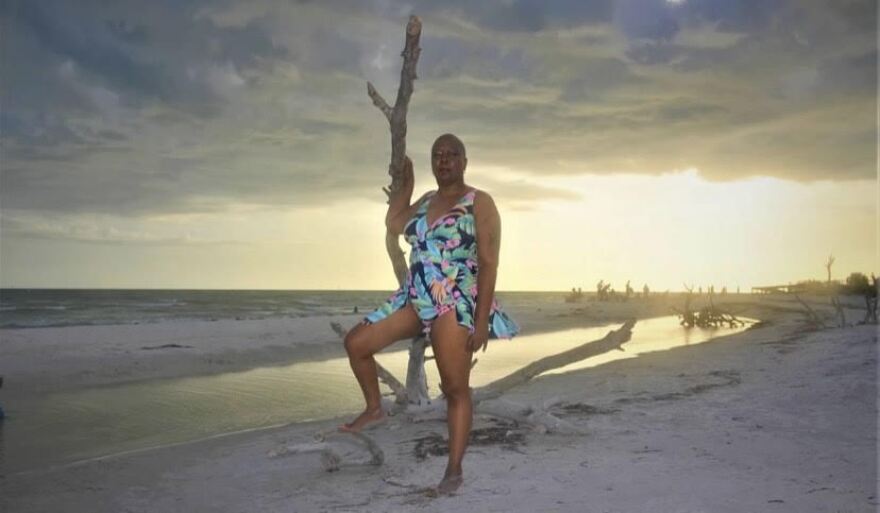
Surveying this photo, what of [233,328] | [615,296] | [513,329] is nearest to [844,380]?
[513,329]

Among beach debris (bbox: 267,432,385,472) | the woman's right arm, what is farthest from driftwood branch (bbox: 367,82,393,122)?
beach debris (bbox: 267,432,385,472)

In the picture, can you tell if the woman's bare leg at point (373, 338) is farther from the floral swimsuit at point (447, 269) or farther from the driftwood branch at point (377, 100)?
the driftwood branch at point (377, 100)

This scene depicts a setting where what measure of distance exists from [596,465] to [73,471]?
4.54 meters

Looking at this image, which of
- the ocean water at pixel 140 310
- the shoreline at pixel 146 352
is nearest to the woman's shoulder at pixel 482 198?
the shoreline at pixel 146 352

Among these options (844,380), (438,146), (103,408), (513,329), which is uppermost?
(438,146)

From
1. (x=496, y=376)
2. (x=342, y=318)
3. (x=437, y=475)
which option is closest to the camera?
(x=437, y=475)

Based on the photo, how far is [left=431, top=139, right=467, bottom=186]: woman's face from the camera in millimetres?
4215

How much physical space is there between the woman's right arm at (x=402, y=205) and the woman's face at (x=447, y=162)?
1.24ft

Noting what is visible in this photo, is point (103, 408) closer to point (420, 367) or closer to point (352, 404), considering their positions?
point (352, 404)

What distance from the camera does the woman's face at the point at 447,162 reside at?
421 centimetres

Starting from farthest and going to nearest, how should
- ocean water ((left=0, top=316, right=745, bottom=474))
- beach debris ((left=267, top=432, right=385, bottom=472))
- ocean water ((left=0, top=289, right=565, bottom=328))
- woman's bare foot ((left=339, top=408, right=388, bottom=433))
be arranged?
ocean water ((left=0, top=289, right=565, bottom=328)) → ocean water ((left=0, top=316, right=745, bottom=474)) → beach debris ((left=267, top=432, right=385, bottom=472)) → woman's bare foot ((left=339, top=408, right=388, bottom=433))

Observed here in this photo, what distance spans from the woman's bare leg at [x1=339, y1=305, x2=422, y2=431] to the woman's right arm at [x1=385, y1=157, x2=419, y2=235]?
63 cm

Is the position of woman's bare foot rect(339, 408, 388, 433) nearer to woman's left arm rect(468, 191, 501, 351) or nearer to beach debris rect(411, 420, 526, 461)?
woman's left arm rect(468, 191, 501, 351)

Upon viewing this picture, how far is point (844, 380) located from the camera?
8.34m
